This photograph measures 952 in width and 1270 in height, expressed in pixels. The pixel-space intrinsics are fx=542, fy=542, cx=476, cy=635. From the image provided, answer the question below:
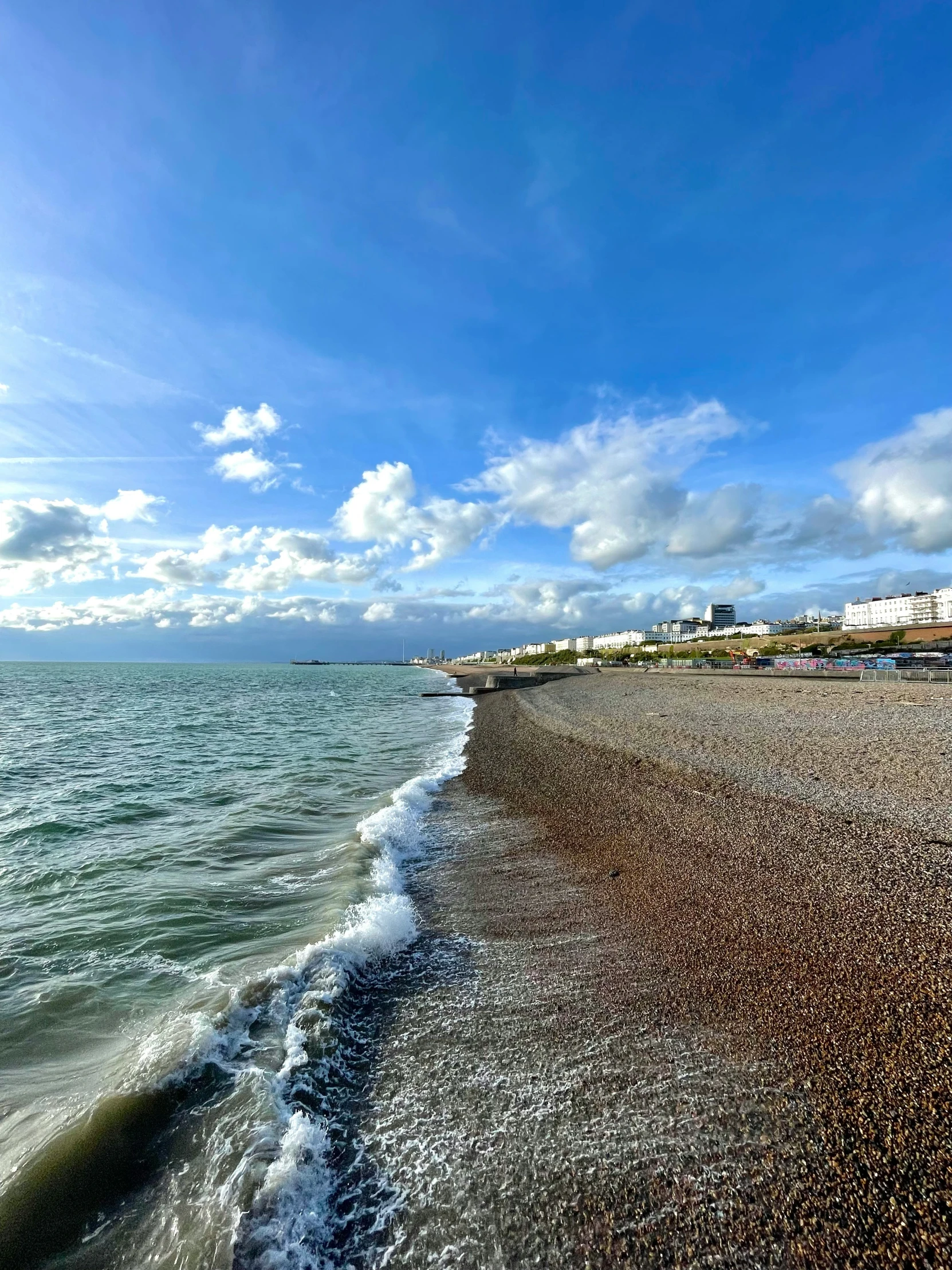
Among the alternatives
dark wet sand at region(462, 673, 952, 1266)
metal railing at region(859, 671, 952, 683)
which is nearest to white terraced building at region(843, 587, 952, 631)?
metal railing at region(859, 671, 952, 683)

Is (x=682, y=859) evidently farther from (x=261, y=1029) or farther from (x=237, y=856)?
(x=237, y=856)

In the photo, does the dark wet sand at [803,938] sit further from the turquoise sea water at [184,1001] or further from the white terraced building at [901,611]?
the white terraced building at [901,611]

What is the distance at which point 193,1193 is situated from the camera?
144 inches

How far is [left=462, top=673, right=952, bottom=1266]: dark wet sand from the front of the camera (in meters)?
3.07

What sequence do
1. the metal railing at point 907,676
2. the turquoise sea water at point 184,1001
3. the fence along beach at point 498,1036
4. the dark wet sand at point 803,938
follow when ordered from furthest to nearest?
the metal railing at point 907,676 < the turquoise sea water at point 184,1001 < the fence along beach at point 498,1036 < the dark wet sand at point 803,938

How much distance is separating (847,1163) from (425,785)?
13.0 metres

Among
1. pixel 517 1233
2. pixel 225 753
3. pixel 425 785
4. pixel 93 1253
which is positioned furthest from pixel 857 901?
pixel 225 753

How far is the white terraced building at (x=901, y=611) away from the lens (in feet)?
460

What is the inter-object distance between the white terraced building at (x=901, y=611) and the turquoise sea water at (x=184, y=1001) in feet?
484

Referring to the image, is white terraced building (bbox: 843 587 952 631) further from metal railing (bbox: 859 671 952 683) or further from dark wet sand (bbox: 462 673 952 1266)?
dark wet sand (bbox: 462 673 952 1266)

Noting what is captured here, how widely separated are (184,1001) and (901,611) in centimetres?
19604

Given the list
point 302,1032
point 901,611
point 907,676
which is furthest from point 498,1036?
point 901,611

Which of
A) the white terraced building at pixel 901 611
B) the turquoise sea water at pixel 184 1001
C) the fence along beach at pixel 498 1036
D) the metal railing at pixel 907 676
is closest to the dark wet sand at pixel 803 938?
the fence along beach at pixel 498 1036

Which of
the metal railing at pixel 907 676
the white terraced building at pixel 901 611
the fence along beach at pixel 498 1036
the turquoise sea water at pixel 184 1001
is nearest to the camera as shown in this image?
the fence along beach at pixel 498 1036
